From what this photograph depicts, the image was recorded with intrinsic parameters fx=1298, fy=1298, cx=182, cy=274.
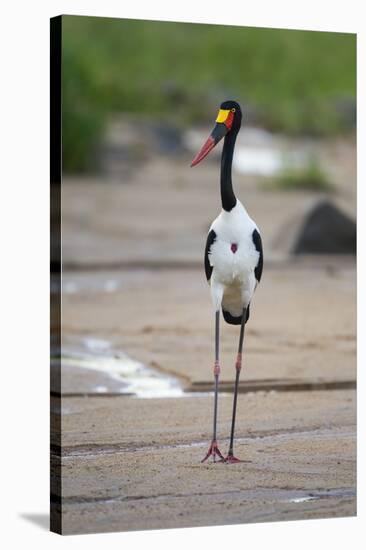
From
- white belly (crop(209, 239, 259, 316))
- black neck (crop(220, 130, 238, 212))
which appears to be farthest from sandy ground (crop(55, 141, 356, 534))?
black neck (crop(220, 130, 238, 212))

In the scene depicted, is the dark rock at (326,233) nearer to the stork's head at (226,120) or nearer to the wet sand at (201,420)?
the wet sand at (201,420)

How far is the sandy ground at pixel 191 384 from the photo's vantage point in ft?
19.9

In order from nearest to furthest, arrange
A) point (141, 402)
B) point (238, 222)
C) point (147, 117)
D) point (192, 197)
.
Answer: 1. point (238, 222)
2. point (141, 402)
3. point (192, 197)
4. point (147, 117)

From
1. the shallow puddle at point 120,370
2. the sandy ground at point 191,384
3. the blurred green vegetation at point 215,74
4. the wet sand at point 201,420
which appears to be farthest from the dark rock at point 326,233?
the blurred green vegetation at point 215,74

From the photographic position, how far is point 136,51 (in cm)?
1988

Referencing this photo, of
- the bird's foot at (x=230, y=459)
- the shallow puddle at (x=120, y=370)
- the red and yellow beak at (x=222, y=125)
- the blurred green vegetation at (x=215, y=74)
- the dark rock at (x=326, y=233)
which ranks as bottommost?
the bird's foot at (x=230, y=459)

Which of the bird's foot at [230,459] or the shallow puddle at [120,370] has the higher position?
the shallow puddle at [120,370]

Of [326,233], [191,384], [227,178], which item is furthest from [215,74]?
[227,178]

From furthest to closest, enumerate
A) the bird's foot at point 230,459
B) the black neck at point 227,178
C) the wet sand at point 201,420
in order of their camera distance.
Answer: the bird's foot at point 230,459 < the wet sand at point 201,420 < the black neck at point 227,178

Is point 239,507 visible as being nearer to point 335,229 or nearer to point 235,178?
point 335,229

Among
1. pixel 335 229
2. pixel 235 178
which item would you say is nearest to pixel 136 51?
pixel 235 178

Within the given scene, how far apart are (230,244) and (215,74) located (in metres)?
14.4

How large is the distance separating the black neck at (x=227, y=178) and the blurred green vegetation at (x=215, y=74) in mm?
12476

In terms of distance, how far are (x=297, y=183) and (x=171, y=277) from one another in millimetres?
5040
